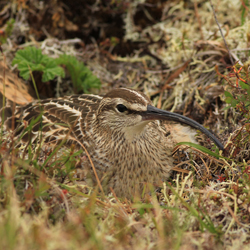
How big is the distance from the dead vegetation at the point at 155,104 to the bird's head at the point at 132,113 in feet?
1.50

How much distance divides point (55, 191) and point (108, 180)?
879 millimetres

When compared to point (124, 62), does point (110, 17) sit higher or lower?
higher

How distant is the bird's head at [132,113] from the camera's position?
130 inches

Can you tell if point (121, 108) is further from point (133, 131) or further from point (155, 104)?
point (155, 104)

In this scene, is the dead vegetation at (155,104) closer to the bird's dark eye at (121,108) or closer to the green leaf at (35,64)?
the green leaf at (35,64)

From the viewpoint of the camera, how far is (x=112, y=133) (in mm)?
3627

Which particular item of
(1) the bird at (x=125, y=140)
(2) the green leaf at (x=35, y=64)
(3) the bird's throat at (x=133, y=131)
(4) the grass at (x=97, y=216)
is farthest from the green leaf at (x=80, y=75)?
(4) the grass at (x=97, y=216)

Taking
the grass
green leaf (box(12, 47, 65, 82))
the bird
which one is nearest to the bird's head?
the bird

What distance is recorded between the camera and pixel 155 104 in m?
4.96

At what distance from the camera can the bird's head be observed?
3309 millimetres

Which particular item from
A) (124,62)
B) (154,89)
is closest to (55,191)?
(154,89)

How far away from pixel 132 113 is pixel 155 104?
1664mm

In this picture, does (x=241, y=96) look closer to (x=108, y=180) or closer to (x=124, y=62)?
(x=108, y=180)

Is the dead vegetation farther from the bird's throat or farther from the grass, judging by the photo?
the bird's throat
